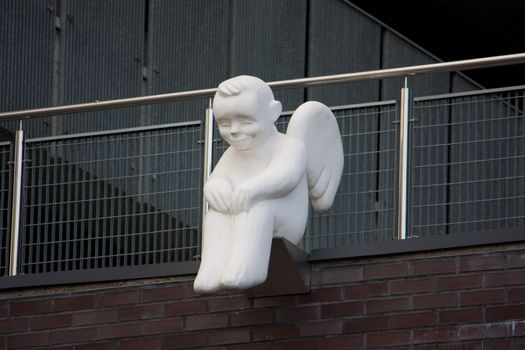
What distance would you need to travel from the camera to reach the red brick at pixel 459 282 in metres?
14.0

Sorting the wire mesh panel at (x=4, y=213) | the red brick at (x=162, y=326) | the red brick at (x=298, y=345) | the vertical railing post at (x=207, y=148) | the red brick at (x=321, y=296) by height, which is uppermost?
the vertical railing post at (x=207, y=148)

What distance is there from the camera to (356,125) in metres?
15.8

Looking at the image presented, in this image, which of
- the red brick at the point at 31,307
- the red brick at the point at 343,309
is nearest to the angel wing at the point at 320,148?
the red brick at the point at 343,309

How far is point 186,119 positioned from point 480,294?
618 centimetres

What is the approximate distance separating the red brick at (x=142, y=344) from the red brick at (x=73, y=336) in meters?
0.24

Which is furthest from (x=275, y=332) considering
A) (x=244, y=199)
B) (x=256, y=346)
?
(x=244, y=199)

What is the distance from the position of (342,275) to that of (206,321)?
3.18 feet

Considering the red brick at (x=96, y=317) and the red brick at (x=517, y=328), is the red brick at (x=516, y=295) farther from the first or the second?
the red brick at (x=96, y=317)

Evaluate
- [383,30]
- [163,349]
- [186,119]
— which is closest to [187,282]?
[163,349]

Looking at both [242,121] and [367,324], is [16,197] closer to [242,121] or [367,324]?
[242,121]

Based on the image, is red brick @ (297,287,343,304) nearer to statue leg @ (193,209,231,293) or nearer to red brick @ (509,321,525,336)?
statue leg @ (193,209,231,293)

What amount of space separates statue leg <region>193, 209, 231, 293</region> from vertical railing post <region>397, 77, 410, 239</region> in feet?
4.13

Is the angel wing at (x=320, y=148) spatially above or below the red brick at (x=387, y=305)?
above

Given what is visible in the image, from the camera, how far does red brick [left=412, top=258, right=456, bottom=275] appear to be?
14.1 m
